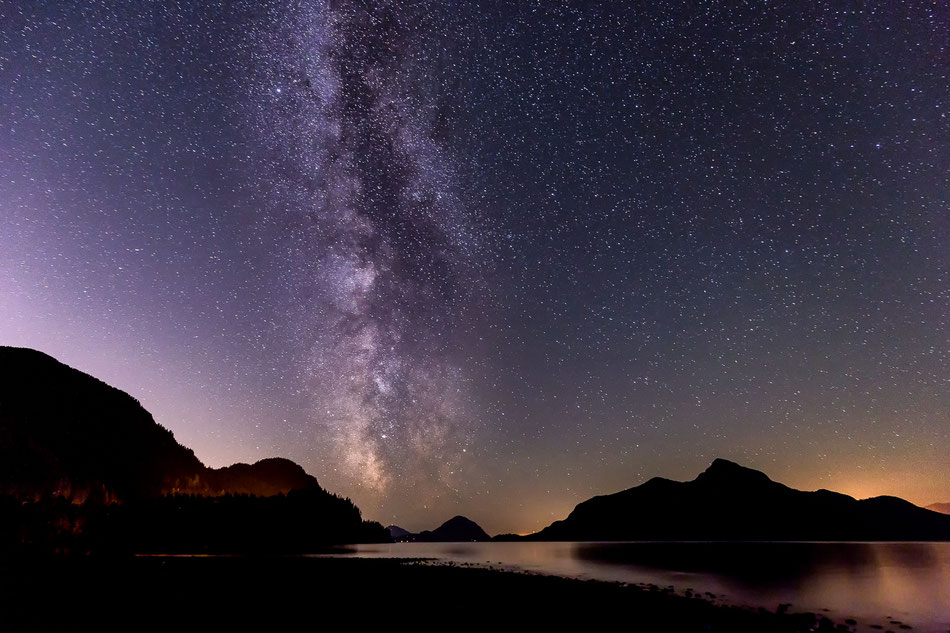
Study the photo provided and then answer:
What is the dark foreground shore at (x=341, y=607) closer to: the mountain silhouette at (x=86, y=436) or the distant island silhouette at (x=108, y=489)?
the distant island silhouette at (x=108, y=489)

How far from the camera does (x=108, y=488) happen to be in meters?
124

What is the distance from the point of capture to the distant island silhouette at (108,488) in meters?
70.0

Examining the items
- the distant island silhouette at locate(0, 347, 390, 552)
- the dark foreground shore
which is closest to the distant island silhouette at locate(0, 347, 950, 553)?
the distant island silhouette at locate(0, 347, 390, 552)

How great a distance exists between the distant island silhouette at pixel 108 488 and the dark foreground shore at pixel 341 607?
36229 millimetres

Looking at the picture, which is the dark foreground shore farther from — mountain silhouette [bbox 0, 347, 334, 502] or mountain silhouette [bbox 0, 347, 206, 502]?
mountain silhouette [bbox 0, 347, 334, 502]

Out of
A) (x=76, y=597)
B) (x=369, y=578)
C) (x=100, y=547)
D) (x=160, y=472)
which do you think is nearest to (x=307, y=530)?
(x=160, y=472)

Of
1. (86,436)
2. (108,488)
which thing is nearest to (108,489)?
(108,488)

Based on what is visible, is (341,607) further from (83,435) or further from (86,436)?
(86,436)

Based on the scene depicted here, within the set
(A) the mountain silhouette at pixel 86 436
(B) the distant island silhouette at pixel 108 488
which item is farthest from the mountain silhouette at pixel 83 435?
(B) the distant island silhouette at pixel 108 488

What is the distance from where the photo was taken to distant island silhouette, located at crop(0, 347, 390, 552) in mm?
70000

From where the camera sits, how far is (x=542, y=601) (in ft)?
87.9

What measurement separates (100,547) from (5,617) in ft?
216

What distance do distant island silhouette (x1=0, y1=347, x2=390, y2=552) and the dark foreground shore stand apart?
36229 millimetres

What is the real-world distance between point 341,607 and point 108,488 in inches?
5306
